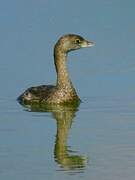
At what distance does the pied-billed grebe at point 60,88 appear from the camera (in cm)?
1609

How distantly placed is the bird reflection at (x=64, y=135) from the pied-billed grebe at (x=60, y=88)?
9.3 inches

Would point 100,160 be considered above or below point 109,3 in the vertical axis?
below

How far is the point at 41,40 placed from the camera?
22.5 meters

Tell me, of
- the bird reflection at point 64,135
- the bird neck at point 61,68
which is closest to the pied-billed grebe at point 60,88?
the bird neck at point 61,68

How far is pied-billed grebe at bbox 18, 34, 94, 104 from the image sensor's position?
1609 centimetres

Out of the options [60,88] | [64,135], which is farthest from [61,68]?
[64,135]

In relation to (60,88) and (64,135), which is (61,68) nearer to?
(60,88)

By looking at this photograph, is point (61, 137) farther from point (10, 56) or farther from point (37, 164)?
point (10, 56)

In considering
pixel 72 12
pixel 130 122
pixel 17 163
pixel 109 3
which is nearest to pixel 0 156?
pixel 17 163

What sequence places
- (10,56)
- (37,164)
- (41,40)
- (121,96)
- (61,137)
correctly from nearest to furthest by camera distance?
1. (37,164)
2. (61,137)
3. (121,96)
4. (10,56)
5. (41,40)

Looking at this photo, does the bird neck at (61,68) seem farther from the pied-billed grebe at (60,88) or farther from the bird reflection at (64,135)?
the bird reflection at (64,135)

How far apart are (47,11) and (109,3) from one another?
2.54 metres

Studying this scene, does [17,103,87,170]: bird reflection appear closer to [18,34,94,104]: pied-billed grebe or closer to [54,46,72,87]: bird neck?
[18,34,94,104]: pied-billed grebe

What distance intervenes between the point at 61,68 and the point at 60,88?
476mm
